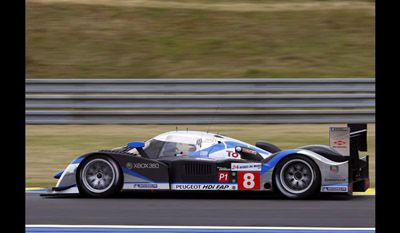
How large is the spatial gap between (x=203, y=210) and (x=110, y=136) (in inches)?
217

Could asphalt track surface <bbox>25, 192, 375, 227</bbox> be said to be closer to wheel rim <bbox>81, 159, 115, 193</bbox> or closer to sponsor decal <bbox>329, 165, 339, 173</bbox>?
wheel rim <bbox>81, 159, 115, 193</bbox>

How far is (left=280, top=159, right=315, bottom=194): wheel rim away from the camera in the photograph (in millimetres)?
6973

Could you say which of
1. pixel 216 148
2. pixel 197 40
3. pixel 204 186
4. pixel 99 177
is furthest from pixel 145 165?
pixel 197 40

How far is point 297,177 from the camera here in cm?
702

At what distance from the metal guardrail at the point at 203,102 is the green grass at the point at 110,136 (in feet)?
0.47

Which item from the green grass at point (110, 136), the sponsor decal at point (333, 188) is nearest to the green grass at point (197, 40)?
the green grass at point (110, 136)

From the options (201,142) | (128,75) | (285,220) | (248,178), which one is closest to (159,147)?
(201,142)

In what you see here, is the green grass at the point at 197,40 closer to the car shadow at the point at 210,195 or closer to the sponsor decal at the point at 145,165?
the car shadow at the point at 210,195

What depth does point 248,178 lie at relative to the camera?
7.05 metres

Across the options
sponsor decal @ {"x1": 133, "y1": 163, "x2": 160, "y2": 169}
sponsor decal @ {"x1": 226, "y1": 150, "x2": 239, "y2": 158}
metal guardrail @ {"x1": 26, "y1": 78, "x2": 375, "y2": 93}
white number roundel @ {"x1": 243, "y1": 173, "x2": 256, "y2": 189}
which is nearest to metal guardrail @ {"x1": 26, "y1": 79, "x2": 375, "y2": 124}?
metal guardrail @ {"x1": 26, "y1": 78, "x2": 375, "y2": 93}

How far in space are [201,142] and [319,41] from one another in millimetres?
8722

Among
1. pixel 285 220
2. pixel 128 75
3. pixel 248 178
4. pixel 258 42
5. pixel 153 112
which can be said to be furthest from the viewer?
pixel 258 42

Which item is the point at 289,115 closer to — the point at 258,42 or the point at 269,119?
the point at 269,119

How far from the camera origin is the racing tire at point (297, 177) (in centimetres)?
694
